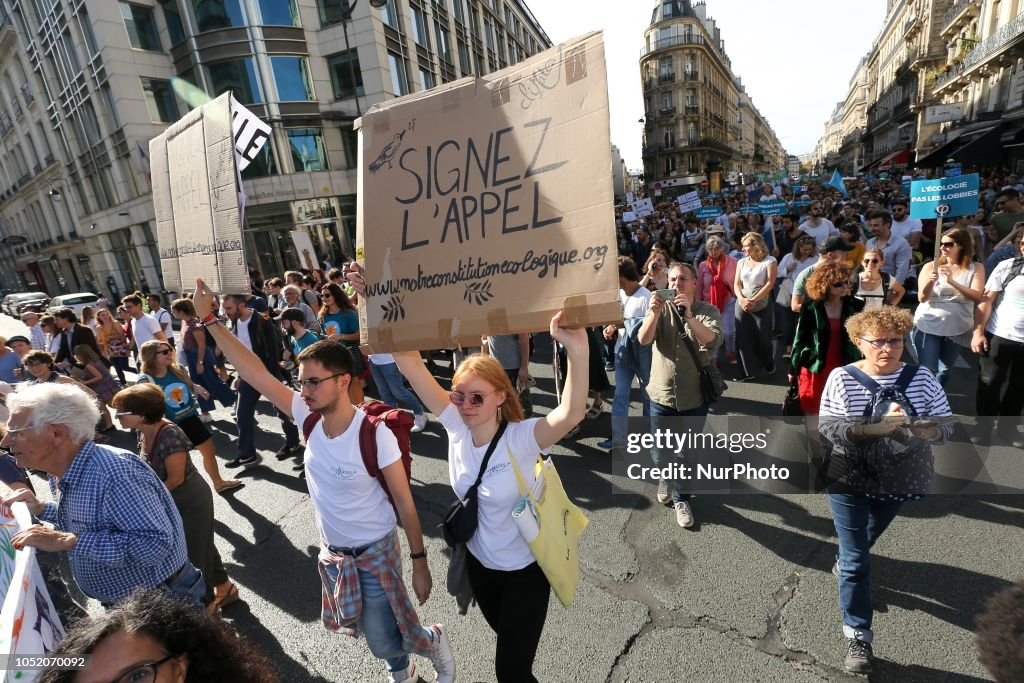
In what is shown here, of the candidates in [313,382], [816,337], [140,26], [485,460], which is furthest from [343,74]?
[485,460]

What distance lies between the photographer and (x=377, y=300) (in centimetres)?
207

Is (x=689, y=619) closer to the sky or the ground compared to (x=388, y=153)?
closer to the ground

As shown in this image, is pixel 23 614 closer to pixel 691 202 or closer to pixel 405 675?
pixel 405 675

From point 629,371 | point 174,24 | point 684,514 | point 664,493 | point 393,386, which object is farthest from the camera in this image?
point 174,24

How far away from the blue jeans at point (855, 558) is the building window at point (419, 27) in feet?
91.3

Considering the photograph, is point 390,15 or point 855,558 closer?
point 855,558

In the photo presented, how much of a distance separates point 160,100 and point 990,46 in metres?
45.3

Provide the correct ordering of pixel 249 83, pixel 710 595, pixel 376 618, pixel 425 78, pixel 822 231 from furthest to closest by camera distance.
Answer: pixel 425 78 → pixel 249 83 → pixel 822 231 → pixel 710 595 → pixel 376 618

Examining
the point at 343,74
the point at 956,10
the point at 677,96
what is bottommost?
the point at 343,74

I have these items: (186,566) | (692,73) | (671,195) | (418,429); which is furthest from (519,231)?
(692,73)

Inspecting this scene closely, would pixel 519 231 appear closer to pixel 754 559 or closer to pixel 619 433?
pixel 754 559

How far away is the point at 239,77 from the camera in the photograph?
68.1 feet

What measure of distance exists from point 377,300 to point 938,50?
60373 mm

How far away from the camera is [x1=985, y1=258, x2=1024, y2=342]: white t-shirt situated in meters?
3.78
